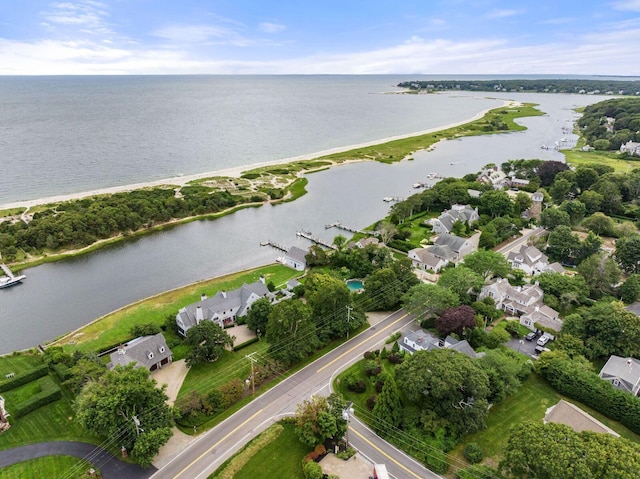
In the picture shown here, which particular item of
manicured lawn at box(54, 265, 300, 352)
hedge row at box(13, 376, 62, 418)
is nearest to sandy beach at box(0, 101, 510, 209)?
manicured lawn at box(54, 265, 300, 352)

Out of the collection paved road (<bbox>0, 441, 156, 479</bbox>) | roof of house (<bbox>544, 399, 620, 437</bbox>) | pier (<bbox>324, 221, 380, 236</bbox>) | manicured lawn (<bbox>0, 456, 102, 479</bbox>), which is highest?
roof of house (<bbox>544, 399, 620, 437</bbox>)

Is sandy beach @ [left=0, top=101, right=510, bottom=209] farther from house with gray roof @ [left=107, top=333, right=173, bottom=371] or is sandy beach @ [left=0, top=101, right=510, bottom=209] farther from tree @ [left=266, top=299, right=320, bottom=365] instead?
tree @ [left=266, top=299, right=320, bottom=365]

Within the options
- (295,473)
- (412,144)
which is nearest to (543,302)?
(295,473)

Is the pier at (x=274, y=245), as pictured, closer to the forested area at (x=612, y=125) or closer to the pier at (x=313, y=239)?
the pier at (x=313, y=239)

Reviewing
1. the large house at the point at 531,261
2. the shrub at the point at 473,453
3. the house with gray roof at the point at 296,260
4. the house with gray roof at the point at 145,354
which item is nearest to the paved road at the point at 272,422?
the shrub at the point at 473,453

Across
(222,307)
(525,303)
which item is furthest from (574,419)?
(222,307)

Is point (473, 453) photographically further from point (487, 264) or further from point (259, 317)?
point (487, 264)
